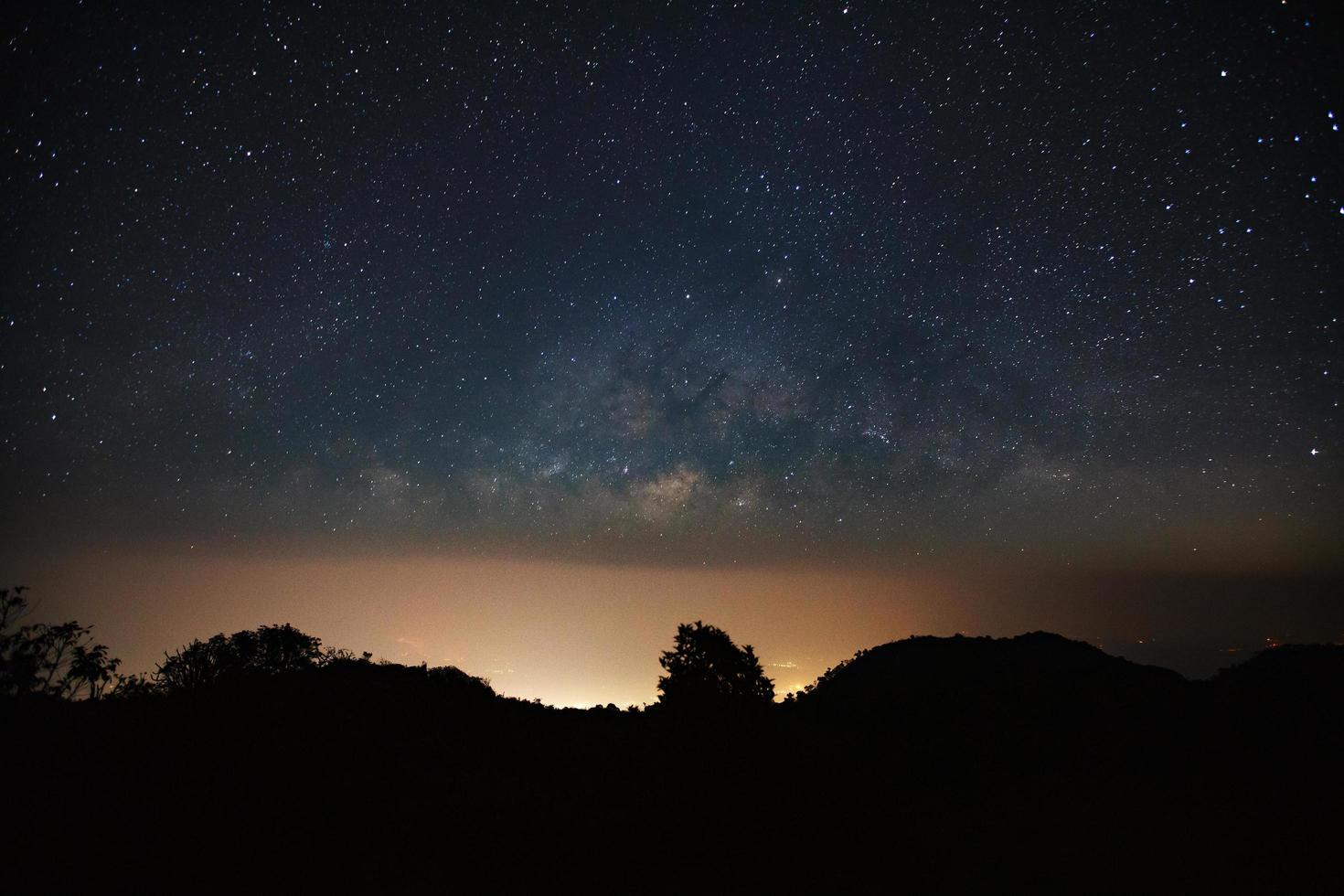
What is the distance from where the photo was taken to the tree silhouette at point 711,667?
1767 cm

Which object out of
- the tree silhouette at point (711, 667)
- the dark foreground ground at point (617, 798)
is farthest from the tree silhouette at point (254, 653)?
the tree silhouette at point (711, 667)

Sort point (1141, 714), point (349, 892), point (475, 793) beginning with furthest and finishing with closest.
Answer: point (1141, 714) → point (475, 793) → point (349, 892)

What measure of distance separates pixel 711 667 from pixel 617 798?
6.55 metres

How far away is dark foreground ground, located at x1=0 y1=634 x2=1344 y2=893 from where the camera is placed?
9.23 meters

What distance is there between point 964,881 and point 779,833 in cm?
330

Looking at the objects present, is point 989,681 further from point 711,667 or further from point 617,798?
point 617,798

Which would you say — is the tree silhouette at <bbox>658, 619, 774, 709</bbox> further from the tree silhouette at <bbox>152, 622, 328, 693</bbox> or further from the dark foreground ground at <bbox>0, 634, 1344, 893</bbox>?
the tree silhouette at <bbox>152, 622, 328, 693</bbox>

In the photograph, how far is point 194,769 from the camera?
10617mm

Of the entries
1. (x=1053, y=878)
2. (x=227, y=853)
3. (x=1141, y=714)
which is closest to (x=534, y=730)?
(x=227, y=853)

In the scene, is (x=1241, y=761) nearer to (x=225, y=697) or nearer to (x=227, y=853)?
(x=227, y=853)

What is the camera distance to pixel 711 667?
1869 cm

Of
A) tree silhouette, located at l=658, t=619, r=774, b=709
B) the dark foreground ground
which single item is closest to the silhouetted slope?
the dark foreground ground

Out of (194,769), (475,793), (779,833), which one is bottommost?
(779,833)

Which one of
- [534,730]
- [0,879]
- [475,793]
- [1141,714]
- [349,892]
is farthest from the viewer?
[1141,714]
